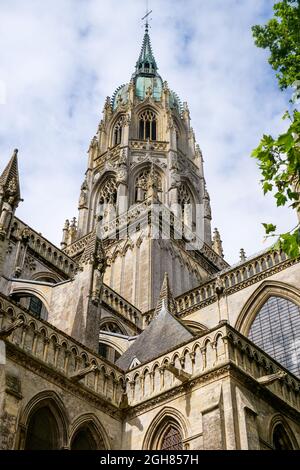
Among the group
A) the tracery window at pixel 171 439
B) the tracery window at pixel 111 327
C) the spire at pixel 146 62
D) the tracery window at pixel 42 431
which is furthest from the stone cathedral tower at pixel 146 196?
the tracery window at pixel 42 431

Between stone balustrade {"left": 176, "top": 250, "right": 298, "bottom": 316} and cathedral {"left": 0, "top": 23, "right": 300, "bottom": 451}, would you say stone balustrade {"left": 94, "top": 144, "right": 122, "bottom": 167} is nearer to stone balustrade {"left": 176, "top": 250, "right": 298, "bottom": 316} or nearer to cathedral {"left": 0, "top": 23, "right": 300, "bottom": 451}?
cathedral {"left": 0, "top": 23, "right": 300, "bottom": 451}

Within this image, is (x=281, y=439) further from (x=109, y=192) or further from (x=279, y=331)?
(x=109, y=192)

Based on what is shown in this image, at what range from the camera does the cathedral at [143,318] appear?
1267 cm

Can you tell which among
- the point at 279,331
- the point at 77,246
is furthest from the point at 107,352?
the point at 77,246

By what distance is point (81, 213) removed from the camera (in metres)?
36.7

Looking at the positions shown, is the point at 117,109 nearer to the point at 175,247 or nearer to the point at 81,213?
the point at 81,213

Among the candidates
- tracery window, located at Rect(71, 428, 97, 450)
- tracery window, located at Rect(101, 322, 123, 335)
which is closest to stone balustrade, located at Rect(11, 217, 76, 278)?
tracery window, located at Rect(101, 322, 123, 335)

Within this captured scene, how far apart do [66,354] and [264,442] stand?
4696mm

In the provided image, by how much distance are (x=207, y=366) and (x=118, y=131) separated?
30.4m

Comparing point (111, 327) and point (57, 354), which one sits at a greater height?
point (111, 327)

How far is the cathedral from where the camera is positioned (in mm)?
12672

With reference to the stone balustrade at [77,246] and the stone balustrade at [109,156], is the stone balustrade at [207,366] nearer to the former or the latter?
the stone balustrade at [77,246]

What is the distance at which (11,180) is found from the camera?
64.2 ft

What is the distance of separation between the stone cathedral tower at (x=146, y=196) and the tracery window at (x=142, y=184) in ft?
0.19
